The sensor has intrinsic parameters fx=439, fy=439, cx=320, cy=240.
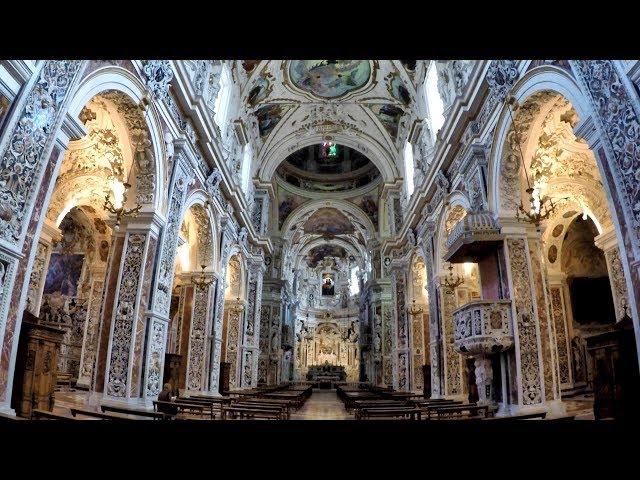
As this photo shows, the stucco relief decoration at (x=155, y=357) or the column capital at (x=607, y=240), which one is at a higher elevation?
the column capital at (x=607, y=240)

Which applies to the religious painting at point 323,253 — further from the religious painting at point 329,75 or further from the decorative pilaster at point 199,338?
the decorative pilaster at point 199,338

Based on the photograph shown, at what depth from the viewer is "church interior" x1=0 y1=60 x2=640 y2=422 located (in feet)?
17.2

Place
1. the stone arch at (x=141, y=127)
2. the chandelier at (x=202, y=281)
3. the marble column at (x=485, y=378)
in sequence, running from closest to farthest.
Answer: the stone arch at (x=141, y=127) < the marble column at (x=485, y=378) < the chandelier at (x=202, y=281)

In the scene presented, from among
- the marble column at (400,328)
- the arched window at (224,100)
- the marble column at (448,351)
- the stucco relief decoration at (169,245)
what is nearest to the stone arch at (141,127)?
the stucco relief decoration at (169,245)

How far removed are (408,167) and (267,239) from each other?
709 centimetres

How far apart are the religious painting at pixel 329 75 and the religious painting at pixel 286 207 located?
879cm

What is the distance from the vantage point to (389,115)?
61.5 feet

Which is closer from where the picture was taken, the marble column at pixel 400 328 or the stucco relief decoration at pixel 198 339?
the stucco relief decoration at pixel 198 339

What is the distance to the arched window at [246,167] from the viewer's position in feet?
59.1

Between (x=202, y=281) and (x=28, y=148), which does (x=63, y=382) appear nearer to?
(x=202, y=281)

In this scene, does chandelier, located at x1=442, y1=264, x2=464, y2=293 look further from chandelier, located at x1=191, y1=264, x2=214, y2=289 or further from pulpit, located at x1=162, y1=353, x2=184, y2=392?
pulpit, located at x1=162, y1=353, x2=184, y2=392
